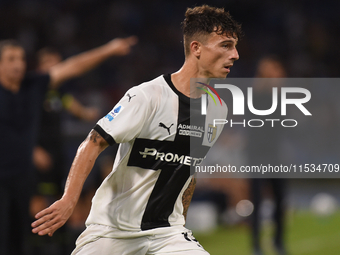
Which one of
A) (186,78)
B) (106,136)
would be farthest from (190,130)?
(106,136)

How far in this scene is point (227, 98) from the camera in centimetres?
970

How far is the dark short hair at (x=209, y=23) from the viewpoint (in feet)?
10.3

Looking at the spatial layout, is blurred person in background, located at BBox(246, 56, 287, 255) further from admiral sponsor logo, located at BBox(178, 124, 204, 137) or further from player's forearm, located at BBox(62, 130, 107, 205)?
player's forearm, located at BBox(62, 130, 107, 205)

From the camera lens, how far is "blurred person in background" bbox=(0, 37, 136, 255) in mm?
4875

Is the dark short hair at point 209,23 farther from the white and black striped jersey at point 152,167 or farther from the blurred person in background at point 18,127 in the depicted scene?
the blurred person in background at point 18,127

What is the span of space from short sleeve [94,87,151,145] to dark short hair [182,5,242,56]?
64cm

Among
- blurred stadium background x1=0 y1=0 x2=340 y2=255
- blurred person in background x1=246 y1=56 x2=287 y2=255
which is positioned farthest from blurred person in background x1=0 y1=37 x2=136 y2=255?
blurred stadium background x1=0 y1=0 x2=340 y2=255

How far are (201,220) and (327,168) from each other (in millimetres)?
4512

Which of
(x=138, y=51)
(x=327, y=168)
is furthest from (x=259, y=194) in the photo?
(x=138, y=51)

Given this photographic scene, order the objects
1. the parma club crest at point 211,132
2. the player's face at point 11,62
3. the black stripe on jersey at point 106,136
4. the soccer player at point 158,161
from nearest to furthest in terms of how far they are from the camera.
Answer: the black stripe on jersey at point 106,136, the soccer player at point 158,161, the parma club crest at point 211,132, the player's face at point 11,62

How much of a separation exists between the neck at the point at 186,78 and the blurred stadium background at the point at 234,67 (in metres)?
5.01

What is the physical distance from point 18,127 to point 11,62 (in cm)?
70

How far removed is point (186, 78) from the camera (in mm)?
3139

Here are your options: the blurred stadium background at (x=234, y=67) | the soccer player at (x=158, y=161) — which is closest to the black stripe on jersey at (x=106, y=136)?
the soccer player at (x=158, y=161)
